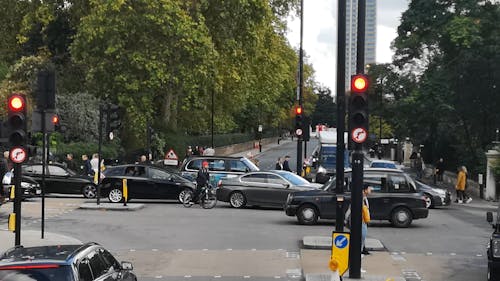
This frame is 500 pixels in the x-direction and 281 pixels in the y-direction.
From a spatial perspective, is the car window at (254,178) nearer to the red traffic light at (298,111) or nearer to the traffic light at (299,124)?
the traffic light at (299,124)

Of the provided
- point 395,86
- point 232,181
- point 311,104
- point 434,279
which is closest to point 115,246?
point 434,279

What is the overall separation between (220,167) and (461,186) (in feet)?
35.4

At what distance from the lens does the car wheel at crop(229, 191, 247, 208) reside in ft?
88.6

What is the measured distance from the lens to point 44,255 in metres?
8.48

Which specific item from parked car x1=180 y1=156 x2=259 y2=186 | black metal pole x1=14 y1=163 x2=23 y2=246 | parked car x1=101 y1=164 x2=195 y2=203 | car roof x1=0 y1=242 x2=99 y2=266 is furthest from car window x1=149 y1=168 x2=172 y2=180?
car roof x1=0 y1=242 x2=99 y2=266

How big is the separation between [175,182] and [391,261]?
13822mm

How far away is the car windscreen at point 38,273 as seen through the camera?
7.96 metres

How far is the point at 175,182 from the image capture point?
28.4 m

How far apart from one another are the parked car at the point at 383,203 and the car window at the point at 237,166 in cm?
1010

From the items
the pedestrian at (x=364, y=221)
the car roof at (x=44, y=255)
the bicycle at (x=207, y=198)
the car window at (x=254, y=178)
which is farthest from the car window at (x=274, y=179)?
the car roof at (x=44, y=255)

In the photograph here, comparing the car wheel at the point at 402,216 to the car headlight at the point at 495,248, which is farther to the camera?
the car wheel at the point at 402,216

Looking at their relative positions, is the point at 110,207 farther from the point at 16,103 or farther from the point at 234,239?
the point at 16,103

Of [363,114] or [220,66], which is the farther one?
[220,66]

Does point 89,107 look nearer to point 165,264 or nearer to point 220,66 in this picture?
point 220,66
